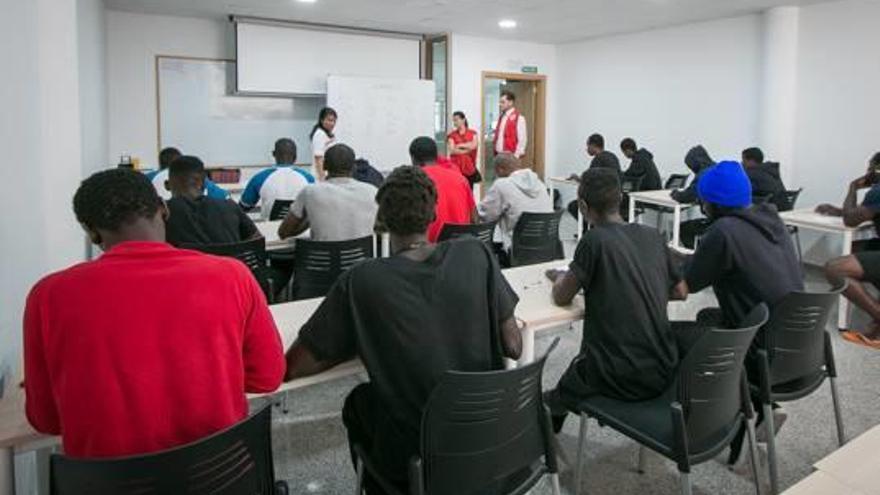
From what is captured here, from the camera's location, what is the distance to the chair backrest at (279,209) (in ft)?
14.4

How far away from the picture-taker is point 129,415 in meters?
1.28

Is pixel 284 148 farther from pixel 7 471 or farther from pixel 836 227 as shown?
pixel 836 227

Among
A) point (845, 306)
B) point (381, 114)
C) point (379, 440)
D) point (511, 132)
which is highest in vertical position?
point (381, 114)

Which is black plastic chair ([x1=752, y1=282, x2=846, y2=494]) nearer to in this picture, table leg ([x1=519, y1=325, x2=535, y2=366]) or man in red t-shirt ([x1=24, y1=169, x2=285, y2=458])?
table leg ([x1=519, y1=325, x2=535, y2=366])

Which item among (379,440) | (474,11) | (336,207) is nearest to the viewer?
(379,440)

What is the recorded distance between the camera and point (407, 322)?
1.61 m

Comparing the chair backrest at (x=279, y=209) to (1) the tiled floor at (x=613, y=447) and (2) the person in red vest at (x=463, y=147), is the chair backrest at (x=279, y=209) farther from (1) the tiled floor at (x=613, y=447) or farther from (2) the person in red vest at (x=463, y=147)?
(2) the person in red vest at (x=463, y=147)

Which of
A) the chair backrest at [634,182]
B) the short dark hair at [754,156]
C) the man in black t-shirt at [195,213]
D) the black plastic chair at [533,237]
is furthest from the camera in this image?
the chair backrest at [634,182]

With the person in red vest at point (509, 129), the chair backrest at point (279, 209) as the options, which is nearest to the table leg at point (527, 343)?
the chair backrest at point (279, 209)

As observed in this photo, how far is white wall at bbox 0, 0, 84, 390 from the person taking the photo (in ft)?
6.81

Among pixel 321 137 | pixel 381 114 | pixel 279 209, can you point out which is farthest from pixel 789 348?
pixel 381 114

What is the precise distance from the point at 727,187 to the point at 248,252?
84.5 inches

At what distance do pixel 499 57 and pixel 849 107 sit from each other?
4655 mm

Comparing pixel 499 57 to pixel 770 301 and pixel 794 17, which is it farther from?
pixel 770 301
